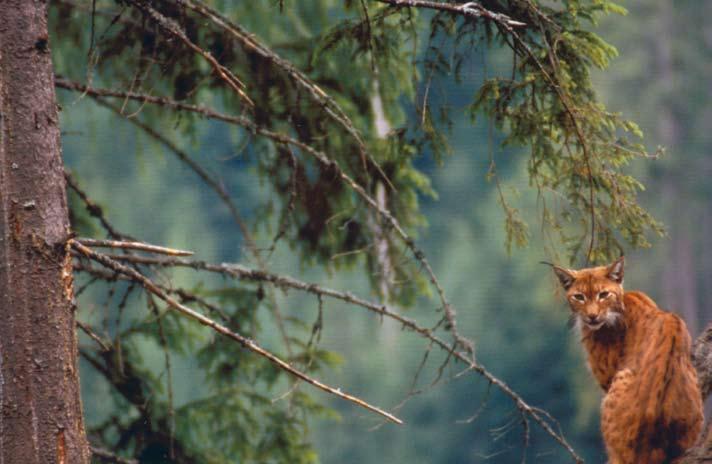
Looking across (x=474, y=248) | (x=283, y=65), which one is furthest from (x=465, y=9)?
(x=474, y=248)

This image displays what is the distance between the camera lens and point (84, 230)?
5.14 metres

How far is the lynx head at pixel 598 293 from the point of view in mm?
2912

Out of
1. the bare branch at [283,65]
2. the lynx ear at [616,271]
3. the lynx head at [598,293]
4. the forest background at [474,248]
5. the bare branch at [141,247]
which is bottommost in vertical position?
the bare branch at [141,247]

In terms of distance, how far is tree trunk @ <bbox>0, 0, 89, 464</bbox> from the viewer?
83.0 inches

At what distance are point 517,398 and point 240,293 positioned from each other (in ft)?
6.24

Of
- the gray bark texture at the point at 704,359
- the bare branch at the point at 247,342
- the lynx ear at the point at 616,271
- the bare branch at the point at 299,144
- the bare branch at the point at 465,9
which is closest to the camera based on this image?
the bare branch at the point at 247,342

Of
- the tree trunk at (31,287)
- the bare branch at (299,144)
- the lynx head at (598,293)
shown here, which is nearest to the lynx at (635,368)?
the lynx head at (598,293)

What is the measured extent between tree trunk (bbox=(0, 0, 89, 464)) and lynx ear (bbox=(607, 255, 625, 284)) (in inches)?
62.2

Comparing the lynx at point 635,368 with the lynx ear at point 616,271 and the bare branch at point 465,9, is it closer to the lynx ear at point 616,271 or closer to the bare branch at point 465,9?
the lynx ear at point 616,271

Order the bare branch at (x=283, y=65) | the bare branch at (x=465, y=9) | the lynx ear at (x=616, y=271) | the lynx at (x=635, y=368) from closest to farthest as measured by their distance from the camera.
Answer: the bare branch at (x=465, y=9) → the lynx at (x=635, y=368) → the lynx ear at (x=616, y=271) → the bare branch at (x=283, y=65)

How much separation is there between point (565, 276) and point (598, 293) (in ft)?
0.36

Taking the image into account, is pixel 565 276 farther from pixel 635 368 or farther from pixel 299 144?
pixel 299 144

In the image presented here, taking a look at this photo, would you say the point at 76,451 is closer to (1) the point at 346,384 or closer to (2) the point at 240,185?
(1) the point at 346,384

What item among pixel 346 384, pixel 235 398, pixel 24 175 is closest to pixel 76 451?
pixel 24 175
